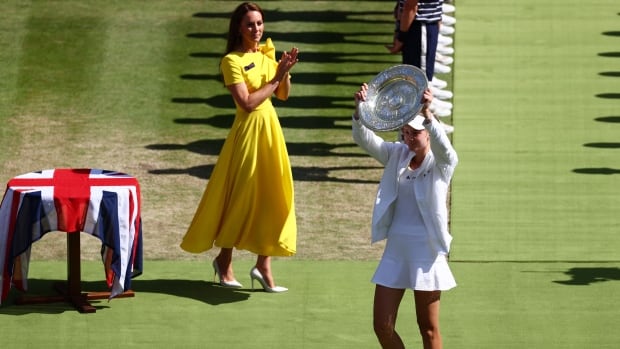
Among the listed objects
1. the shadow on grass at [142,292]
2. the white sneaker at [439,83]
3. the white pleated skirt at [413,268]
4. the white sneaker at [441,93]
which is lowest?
the shadow on grass at [142,292]

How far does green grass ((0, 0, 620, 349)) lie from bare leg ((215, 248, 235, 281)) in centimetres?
13

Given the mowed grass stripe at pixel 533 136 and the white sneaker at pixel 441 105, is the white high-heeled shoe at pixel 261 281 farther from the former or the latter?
the white sneaker at pixel 441 105

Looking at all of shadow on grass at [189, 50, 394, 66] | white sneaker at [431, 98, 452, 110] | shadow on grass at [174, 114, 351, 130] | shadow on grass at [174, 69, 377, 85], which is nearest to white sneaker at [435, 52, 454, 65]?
shadow on grass at [189, 50, 394, 66]

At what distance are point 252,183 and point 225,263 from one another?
70 centimetres

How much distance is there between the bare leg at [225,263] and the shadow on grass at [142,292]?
0.35ft

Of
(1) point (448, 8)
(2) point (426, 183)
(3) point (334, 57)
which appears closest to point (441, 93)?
(3) point (334, 57)

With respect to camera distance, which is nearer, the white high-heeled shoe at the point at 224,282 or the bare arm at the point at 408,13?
the white high-heeled shoe at the point at 224,282

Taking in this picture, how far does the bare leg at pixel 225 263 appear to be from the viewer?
13.4 meters

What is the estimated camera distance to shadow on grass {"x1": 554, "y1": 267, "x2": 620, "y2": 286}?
13.6 metres

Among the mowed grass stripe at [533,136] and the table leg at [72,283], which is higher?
the mowed grass stripe at [533,136]

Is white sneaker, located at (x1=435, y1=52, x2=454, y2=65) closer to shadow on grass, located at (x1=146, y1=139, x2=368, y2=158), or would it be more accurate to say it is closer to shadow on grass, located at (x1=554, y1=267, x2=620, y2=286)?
shadow on grass, located at (x1=146, y1=139, x2=368, y2=158)

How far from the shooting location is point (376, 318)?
35.1 feet

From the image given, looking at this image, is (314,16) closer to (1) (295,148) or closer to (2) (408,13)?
(1) (295,148)

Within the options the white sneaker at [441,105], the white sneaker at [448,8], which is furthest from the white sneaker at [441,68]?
the white sneaker at [448,8]
